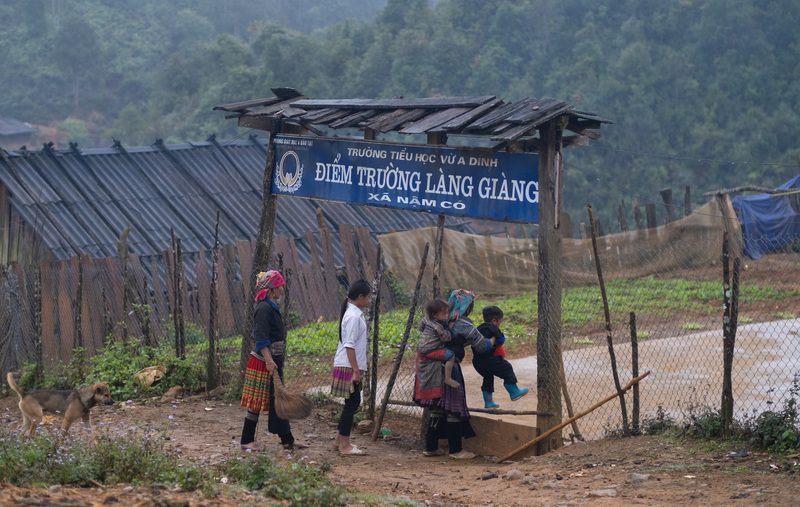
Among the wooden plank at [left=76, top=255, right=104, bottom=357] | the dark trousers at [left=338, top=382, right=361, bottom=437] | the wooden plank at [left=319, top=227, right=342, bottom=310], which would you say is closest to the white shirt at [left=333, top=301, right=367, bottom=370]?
the dark trousers at [left=338, top=382, right=361, bottom=437]

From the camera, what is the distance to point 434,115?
25.7ft

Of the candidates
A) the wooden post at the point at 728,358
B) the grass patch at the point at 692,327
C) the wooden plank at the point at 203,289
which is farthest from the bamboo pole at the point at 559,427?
the wooden plank at the point at 203,289

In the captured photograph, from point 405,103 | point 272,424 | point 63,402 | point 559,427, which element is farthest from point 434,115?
point 63,402

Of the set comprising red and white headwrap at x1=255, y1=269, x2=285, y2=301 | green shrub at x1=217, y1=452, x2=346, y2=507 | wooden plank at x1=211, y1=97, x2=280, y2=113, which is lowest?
green shrub at x1=217, y1=452, x2=346, y2=507

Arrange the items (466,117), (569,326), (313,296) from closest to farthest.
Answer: (466,117), (569,326), (313,296)

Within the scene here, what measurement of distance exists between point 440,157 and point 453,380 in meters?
2.11

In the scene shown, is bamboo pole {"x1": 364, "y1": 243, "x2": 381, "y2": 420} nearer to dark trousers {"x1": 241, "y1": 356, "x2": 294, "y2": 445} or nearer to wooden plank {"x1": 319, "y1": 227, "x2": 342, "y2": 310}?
dark trousers {"x1": 241, "y1": 356, "x2": 294, "y2": 445}

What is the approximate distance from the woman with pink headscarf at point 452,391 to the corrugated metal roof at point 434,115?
1483 millimetres

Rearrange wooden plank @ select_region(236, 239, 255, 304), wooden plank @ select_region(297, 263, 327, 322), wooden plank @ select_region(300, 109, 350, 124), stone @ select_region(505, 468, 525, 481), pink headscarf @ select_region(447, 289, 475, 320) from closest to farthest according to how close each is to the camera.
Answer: stone @ select_region(505, 468, 525, 481), pink headscarf @ select_region(447, 289, 475, 320), wooden plank @ select_region(300, 109, 350, 124), wooden plank @ select_region(236, 239, 255, 304), wooden plank @ select_region(297, 263, 327, 322)

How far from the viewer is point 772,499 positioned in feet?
17.2

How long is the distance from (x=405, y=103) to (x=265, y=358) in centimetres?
302

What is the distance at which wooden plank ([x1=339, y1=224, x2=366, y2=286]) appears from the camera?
1594 centimetres

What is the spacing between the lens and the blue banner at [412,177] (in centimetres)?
720

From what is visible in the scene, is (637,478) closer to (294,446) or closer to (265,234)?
(294,446)
